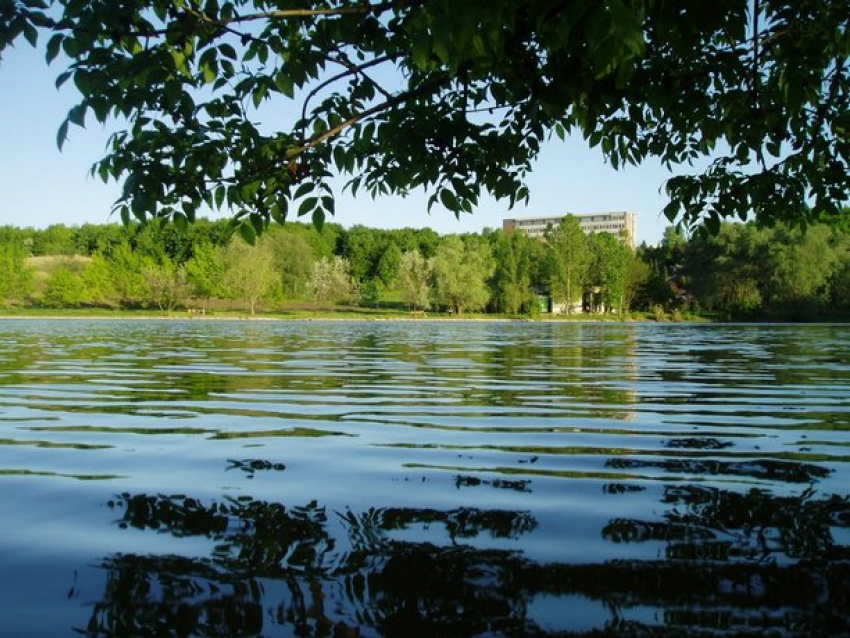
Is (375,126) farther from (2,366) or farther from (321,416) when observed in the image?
(2,366)

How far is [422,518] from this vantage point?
4219mm

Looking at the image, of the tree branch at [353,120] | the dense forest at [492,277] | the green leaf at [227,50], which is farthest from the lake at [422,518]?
the dense forest at [492,277]

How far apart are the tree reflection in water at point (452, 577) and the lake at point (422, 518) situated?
1cm

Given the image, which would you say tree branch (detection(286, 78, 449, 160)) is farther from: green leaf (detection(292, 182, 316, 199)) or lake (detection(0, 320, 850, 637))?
lake (detection(0, 320, 850, 637))

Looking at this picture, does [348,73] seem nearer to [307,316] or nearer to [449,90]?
[449,90]

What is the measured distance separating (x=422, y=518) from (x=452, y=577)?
98 centimetres

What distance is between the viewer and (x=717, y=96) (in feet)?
25.5

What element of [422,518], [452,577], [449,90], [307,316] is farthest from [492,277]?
[452,577]

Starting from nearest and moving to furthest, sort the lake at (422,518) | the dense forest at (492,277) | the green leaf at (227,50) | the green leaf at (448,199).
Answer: the lake at (422,518) → the green leaf at (227,50) → the green leaf at (448,199) → the dense forest at (492,277)

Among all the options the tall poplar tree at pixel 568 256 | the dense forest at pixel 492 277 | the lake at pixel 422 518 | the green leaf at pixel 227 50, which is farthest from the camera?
the tall poplar tree at pixel 568 256

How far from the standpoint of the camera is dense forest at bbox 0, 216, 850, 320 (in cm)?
7594

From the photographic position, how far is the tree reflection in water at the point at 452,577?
2795 millimetres

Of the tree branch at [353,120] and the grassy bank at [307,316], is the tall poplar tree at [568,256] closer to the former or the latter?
the grassy bank at [307,316]

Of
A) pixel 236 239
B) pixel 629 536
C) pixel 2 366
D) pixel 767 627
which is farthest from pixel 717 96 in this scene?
pixel 236 239
